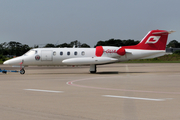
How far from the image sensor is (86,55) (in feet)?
101

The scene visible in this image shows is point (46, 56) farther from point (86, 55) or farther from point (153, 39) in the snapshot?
point (153, 39)

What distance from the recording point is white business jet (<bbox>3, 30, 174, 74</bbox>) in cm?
3025

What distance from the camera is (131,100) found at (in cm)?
1056

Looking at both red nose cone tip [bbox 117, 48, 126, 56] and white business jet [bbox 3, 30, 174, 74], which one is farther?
red nose cone tip [bbox 117, 48, 126, 56]

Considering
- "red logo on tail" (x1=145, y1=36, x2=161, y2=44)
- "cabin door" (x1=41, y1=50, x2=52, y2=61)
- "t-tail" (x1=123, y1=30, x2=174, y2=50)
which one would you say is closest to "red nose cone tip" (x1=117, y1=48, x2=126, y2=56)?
"t-tail" (x1=123, y1=30, x2=174, y2=50)

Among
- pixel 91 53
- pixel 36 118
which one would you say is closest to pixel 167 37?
pixel 91 53

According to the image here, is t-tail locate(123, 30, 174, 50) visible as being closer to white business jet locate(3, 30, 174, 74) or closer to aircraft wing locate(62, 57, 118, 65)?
white business jet locate(3, 30, 174, 74)

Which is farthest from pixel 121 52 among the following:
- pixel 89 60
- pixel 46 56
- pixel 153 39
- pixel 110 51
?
pixel 46 56

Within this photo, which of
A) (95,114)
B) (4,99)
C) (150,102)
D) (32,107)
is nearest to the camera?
(95,114)

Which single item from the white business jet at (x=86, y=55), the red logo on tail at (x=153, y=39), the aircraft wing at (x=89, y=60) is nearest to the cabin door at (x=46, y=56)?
the white business jet at (x=86, y=55)

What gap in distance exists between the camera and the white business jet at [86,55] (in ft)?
99.2

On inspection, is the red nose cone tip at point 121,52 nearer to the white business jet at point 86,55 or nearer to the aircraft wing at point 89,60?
the white business jet at point 86,55

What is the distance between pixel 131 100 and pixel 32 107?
3.98m

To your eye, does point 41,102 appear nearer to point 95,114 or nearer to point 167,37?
point 95,114
